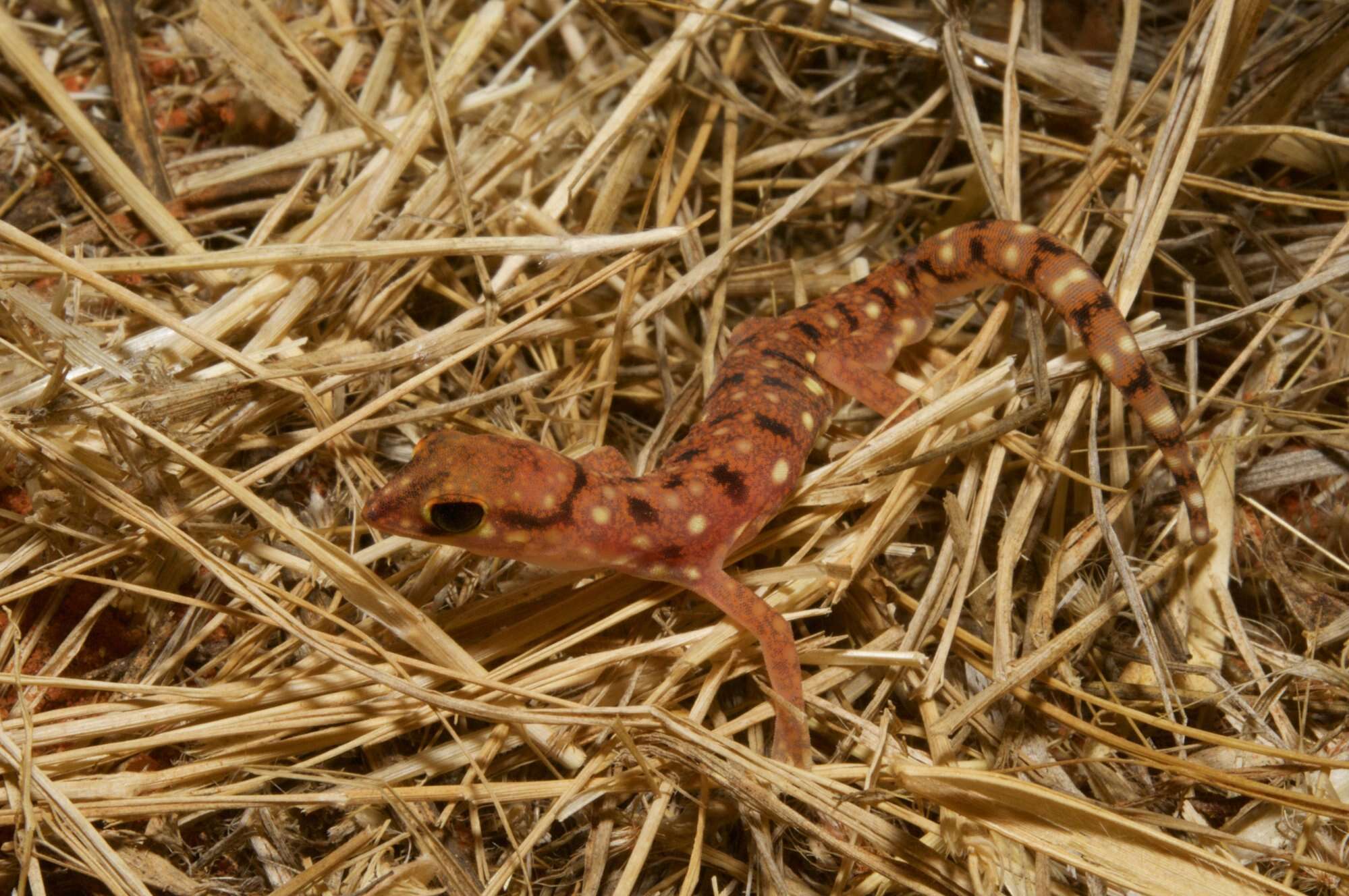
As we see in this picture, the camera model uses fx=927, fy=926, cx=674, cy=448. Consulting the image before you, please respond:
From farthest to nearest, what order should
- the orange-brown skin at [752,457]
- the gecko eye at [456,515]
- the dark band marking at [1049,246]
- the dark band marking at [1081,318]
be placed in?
1. the dark band marking at [1049,246]
2. the dark band marking at [1081,318]
3. the orange-brown skin at [752,457]
4. the gecko eye at [456,515]

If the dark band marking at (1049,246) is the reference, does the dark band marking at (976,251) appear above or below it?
below

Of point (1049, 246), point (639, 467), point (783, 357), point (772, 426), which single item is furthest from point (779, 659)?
point (1049, 246)

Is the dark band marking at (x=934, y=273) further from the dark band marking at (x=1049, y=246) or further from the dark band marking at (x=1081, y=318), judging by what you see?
the dark band marking at (x=1081, y=318)

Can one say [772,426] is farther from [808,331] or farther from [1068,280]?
[1068,280]

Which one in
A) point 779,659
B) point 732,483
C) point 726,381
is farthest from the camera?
point 726,381

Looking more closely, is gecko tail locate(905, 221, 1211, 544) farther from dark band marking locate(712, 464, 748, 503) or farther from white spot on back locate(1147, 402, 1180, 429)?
dark band marking locate(712, 464, 748, 503)

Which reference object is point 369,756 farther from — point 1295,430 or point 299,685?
point 1295,430

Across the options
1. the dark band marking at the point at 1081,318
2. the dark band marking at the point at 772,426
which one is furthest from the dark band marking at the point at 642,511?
the dark band marking at the point at 1081,318
